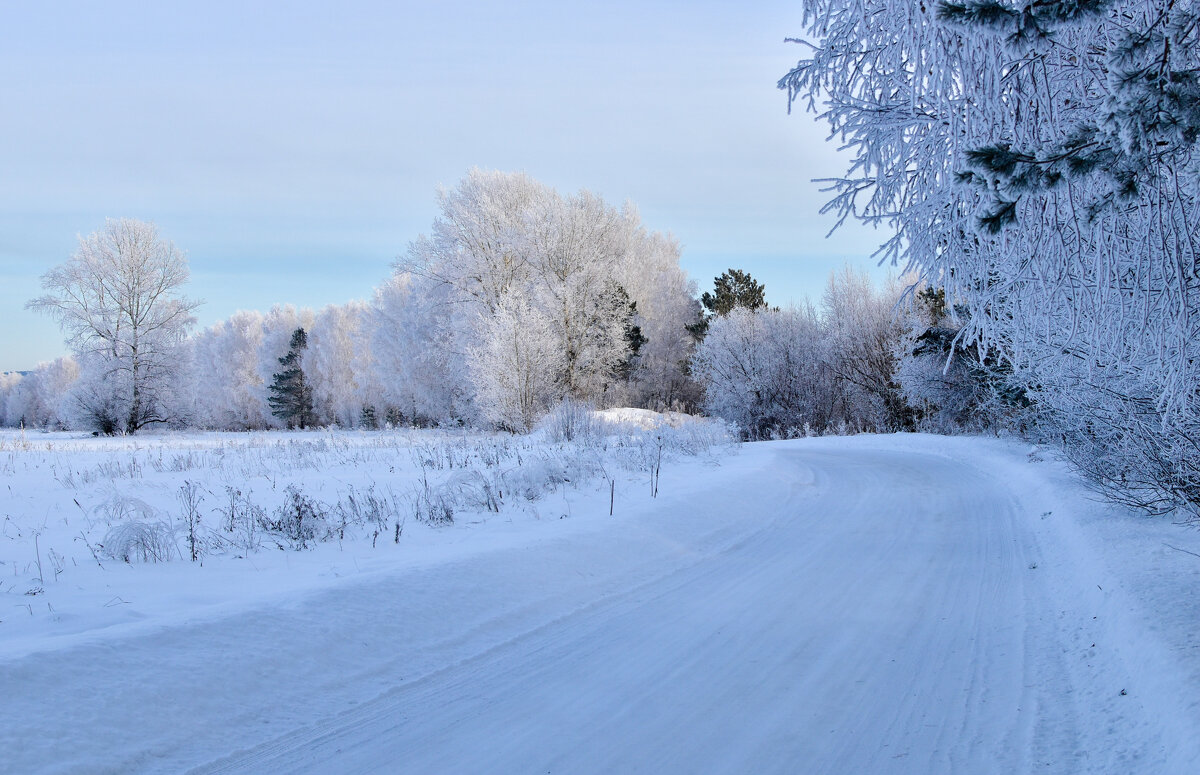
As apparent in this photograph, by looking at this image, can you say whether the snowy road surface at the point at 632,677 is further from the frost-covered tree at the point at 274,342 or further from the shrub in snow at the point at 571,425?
the frost-covered tree at the point at 274,342

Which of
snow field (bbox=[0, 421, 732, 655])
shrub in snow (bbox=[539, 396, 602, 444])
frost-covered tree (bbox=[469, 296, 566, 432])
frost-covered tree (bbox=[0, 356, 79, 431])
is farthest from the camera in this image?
frost-covered tree (bbox=[0, 356, 79, 431])

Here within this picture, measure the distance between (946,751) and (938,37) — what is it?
3.41 m

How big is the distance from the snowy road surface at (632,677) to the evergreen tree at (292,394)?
51.5 meters

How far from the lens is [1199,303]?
3254 millimetres

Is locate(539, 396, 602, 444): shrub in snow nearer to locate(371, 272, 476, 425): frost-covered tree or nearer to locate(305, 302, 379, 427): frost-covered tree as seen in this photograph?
locate(371, 272, 476, 425): frost-covered tree

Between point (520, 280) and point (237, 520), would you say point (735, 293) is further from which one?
point (237, 520)

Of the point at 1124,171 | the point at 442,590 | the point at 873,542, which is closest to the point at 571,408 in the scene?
the point at 873,542

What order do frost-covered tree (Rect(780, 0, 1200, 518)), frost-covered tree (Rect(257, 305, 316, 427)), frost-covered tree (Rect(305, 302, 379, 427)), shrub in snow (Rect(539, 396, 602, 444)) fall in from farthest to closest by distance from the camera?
frost-covered tree (Rect(257, 305, 316, 427)) < frost-covered tree (Rect(305, 302, 379, 427)) < shrub in snow (Rect(539, 396, 602, 444)) < frost-covered tree (Rect(780, 0, 1200, 518))

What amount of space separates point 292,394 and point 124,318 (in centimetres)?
2164

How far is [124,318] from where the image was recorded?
1268 inches

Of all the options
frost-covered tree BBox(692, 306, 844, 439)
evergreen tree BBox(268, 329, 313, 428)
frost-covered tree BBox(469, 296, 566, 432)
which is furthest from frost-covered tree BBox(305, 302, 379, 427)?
frost-covered tree BBox(692, 306, 844, 439)

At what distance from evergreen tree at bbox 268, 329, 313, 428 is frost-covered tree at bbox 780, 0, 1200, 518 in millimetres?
53231

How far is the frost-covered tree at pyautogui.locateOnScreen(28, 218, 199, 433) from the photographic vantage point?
3117 centimetres

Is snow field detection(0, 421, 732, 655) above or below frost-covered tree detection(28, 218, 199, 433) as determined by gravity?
below
